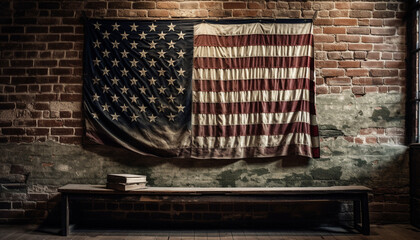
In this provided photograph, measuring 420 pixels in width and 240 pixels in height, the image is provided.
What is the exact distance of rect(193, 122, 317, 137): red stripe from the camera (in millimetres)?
3832

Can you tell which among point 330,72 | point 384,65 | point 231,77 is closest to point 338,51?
point 330,72

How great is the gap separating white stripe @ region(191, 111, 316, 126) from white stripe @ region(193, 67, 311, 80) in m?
0.45

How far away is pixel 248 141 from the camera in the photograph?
151 inches

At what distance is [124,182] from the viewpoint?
3422mm

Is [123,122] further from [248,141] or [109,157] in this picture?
[248,141]

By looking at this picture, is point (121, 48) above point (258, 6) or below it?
below

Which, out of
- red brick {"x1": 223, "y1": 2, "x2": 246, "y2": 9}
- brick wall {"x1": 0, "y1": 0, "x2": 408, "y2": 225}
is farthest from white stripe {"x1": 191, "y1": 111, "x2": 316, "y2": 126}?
red brick {"x1": 223, "y1": 2, "x2": 246, "y2": 9}

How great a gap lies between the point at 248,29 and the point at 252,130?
125cm

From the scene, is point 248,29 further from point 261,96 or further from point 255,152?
point 255,152

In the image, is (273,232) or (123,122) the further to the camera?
(123,122)

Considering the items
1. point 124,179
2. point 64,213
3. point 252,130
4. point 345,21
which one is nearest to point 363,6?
point 345,21

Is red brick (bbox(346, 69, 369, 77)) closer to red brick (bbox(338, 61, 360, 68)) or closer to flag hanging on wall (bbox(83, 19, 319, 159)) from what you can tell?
red brick (bbox(338, 61, 360, 68))

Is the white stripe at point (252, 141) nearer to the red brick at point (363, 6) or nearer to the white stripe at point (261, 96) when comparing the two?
the white stripe at point (261, 96)

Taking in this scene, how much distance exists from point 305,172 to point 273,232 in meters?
Result: 0.84
